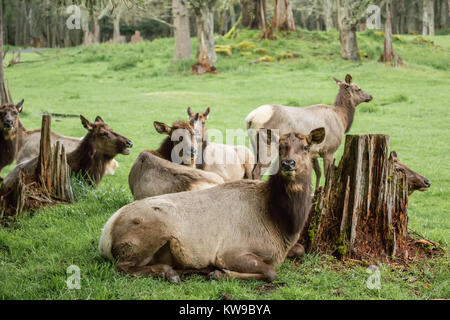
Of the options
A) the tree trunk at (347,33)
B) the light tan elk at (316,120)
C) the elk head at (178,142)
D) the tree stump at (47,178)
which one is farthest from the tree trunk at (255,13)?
the tree stump at (47,178)

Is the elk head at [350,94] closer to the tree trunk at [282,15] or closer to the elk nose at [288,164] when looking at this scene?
the elk nose at [288,164]

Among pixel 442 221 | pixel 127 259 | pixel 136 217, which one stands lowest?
pixel 442 221

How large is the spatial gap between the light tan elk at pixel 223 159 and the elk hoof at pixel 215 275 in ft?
15.3

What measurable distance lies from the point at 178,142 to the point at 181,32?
68.8 feet

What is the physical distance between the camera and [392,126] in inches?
639

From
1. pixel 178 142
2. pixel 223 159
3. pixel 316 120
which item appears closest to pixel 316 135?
pixel 178 142

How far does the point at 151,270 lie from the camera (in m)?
5.15

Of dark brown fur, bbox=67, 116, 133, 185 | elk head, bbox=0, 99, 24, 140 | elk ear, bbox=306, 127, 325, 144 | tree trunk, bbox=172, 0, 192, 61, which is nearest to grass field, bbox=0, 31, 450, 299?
dark brown fur, bbox=67, 116, 133, 185

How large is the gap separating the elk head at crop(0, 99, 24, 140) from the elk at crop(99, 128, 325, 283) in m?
6.14

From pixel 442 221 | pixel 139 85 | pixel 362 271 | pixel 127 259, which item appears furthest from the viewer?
pixel 139 85

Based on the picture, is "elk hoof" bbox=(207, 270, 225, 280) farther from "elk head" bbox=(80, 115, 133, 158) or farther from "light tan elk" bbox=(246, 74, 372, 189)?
"light tan elk" bbox=(246, 74, 372, 189)
